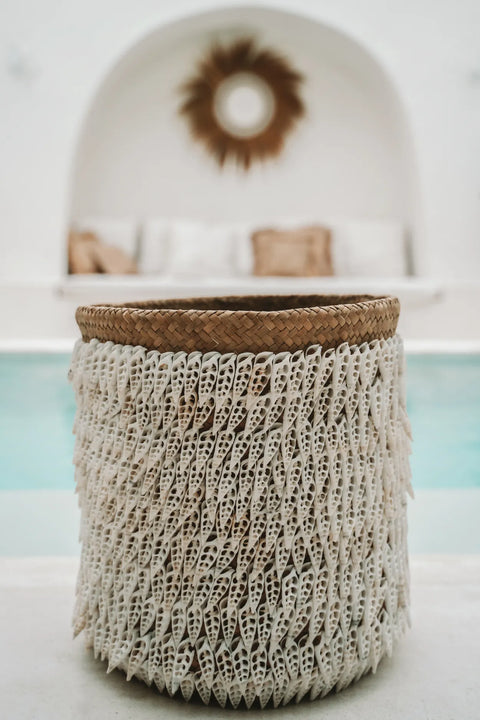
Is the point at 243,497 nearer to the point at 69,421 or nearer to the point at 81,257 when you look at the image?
the point at 69,421

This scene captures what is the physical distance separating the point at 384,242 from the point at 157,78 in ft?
7.25

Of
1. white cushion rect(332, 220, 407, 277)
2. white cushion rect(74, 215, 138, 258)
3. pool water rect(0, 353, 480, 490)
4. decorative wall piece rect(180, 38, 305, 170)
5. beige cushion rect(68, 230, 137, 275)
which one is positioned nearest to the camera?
pool water rect(0, 353, 480, 490)

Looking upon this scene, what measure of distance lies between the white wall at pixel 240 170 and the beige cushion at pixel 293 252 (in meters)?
0.65

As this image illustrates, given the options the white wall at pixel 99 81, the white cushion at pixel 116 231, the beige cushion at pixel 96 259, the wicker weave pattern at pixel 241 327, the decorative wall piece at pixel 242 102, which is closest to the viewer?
the wicker weave pattern at pixel 241 327

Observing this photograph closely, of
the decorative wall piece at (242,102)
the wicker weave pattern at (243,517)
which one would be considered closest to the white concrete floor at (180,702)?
the wicker weave pattern at (243,517)

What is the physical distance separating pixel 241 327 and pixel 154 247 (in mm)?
4153

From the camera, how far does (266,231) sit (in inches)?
176

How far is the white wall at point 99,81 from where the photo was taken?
14.6ft

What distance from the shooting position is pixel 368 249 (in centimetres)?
459

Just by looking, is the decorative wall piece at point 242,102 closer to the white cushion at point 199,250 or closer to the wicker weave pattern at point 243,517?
the white cushion at point 199,250

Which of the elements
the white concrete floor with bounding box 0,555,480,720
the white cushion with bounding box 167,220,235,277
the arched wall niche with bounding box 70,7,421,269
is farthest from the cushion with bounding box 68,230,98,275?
the white concrete floor with bounding box 0,555,480,720

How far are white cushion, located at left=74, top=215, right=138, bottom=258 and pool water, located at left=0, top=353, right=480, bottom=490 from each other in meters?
1.15

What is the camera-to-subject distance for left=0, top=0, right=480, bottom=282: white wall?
175 inches

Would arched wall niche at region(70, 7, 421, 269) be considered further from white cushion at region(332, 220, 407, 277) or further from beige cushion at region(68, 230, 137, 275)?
beige cushion at region(68, 230, 137, 275)
